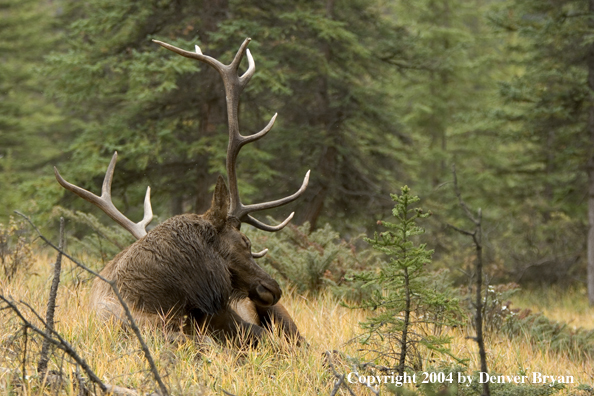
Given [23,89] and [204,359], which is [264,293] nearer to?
[204,359]

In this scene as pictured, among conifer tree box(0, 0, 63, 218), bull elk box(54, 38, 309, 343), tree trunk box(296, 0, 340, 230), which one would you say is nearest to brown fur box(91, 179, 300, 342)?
bull elk box(54, 38, 309, 343)

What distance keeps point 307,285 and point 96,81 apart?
5629 millimetres

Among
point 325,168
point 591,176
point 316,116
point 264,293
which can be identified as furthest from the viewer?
point 316,116

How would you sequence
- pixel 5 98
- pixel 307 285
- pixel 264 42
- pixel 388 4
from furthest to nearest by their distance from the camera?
pixel 5 98, pixel 388 4, pixel 264 42, pixel 307 285

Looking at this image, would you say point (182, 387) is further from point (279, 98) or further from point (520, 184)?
point (520, 184)

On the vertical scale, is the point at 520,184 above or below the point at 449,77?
below

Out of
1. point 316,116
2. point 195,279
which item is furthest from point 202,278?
point 316,116

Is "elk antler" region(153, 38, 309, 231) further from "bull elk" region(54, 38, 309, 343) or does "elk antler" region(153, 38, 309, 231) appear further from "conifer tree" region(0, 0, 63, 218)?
"conifer tree" region(0, 0, 63, 218)

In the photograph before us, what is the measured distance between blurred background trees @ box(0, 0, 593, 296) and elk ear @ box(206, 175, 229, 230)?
4.87m

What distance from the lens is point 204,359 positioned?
3.52 meters

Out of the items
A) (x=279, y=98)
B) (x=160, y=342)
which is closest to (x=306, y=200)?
(x=279, y=98)

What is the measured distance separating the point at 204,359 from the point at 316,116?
379 inches

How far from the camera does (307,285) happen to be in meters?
6.48

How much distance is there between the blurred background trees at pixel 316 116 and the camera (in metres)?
10.2
